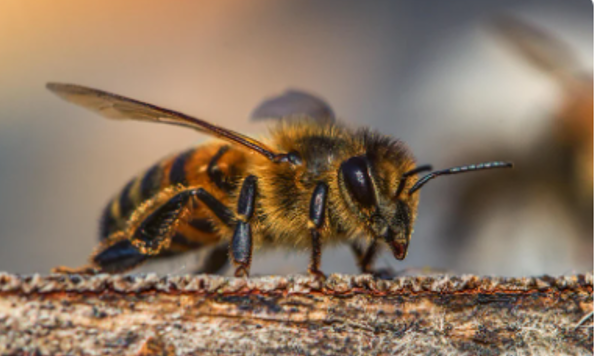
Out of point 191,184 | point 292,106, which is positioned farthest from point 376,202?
point 292,106

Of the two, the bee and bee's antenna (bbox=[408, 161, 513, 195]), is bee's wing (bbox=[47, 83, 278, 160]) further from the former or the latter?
bee's antenna (bbox=[408, 161, 513, 195])

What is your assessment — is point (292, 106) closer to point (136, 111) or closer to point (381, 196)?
point (136, 111)

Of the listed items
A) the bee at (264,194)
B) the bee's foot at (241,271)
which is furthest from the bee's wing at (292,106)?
the bee's foot at (241,271)

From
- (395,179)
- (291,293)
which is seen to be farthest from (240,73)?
(291,293)

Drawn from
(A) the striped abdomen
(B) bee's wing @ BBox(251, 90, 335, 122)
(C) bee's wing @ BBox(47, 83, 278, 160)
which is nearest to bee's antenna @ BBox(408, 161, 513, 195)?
(C) bee's wing @ BBox(47, 83, 278, 160)

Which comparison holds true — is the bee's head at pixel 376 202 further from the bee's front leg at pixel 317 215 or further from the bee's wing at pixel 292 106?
the bee's wing at pixel 292 106

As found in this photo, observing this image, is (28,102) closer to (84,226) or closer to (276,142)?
(84,226)
